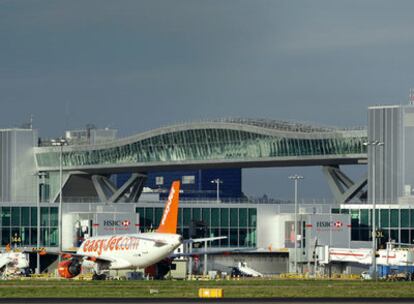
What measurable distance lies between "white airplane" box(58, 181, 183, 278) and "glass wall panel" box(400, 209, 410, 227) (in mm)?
62406

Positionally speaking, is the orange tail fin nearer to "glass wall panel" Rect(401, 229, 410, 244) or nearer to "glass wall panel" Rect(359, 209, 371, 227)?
"glass wall panel" Rect(401, 229, 410, 244)

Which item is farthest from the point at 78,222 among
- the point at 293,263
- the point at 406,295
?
the point at 406,295

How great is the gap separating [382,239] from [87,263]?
6799cm

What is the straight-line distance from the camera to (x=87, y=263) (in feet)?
440

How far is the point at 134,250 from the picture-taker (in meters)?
132

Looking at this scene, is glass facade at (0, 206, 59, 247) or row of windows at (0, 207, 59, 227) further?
row of windows at (0, 207, 59, 227)

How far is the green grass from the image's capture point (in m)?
95.3

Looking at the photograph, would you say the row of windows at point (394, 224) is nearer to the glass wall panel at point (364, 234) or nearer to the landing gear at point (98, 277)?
the glass wall panel at point (364, 234)

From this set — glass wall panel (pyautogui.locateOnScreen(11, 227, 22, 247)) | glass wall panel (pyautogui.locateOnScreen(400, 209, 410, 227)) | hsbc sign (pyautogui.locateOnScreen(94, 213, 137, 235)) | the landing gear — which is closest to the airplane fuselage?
the landing gear

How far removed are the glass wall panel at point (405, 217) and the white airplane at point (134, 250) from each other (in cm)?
6241

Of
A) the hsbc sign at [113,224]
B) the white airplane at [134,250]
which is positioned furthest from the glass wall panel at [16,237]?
the white airplane at [134,250]

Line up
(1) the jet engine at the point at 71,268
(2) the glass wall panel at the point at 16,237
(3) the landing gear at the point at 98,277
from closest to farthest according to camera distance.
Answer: (3) the landing gear at the point at 98,277 < (1) the jet engine at the point at 71,268 < (2) the glass wall panel at the point at 16,237

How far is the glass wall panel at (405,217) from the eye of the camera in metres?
193

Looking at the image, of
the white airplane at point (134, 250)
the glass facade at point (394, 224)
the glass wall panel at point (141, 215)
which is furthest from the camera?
the glass wall panel at point (141, 215)
